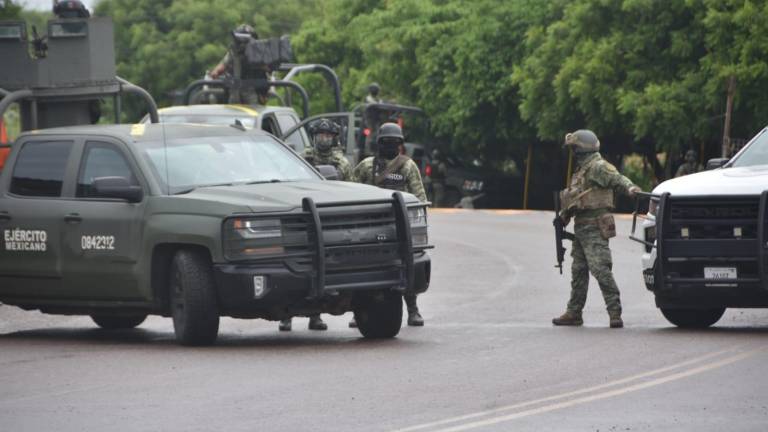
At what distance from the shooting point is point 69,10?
20.1 m

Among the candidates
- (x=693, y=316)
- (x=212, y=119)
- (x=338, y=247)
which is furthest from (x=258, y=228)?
(x=212, y=119)

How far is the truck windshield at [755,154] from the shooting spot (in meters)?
14.7

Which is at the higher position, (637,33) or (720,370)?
(637,33)

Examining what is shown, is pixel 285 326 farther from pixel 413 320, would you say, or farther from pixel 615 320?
pixel 615 320

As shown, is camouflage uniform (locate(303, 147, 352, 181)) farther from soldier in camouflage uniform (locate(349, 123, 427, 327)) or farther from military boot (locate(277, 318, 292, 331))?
military boot (locate(277, 318, 292, 331))

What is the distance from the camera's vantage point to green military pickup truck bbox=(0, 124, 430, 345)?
12.6 metres

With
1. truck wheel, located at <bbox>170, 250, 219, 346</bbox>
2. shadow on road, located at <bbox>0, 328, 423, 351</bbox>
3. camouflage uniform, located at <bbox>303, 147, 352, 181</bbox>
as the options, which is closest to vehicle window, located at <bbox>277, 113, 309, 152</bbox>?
camouflage uniform, located at <bbox>303, 147, 352, 181</bbox>

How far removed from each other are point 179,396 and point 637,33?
99.0 ft

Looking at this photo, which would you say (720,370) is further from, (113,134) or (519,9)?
(519,9)

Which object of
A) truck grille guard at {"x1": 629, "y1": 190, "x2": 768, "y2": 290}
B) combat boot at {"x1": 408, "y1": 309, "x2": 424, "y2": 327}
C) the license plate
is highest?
truck grille guard at {"x1": 629, "y1": 190, "x2": 768, "y2": 290}

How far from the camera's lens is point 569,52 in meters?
41.9

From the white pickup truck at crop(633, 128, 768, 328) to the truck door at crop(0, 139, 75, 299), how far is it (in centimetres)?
474

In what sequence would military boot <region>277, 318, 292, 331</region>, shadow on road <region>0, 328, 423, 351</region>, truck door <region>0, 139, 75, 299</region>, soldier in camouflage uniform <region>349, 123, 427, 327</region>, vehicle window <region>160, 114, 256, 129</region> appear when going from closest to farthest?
1. shadow on road <region>0, 328, 423, 351</region>
2. truck door <region>0, 139, 75, 299</region>
3. military boot <region>277, 318, 292, 331</region>
4. soldier in camouflage uniform <region>349, 123, 427, 327</region>
5. vehicle window <region>160, 114, 256, 129</region>

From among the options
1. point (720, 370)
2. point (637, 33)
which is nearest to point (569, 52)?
point (637, 33)
